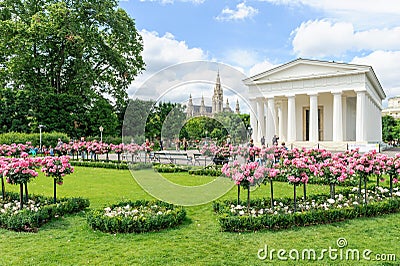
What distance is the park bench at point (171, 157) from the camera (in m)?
15.7

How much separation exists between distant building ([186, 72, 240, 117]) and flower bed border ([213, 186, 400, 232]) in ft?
9.52

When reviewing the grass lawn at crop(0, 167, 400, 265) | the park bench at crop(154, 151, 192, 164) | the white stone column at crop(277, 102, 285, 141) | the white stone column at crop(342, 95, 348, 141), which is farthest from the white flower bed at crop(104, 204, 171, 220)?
the white stone column at crop(342, 95, 348, 141)

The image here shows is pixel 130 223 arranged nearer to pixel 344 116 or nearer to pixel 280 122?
pixel 280 122

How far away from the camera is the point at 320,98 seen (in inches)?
1671

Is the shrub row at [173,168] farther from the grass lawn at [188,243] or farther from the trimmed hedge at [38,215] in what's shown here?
the grass lawn at [188,243]

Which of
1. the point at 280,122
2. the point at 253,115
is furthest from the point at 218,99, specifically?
the point at 280,122

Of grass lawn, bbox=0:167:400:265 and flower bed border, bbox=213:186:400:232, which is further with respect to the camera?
flower bed border, bbox=213:186:400:232

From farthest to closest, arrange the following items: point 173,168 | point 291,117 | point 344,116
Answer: point 344,116 → point 291,117 → point 173,168

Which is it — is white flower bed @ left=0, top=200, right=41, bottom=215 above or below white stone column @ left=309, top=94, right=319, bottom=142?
below

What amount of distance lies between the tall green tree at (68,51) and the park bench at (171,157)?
2215 centimetres

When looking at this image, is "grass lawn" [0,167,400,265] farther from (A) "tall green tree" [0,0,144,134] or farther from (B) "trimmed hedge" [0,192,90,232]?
(A) "tall green tree" [0,0,144,134]

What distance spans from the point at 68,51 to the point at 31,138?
34.0 ft
